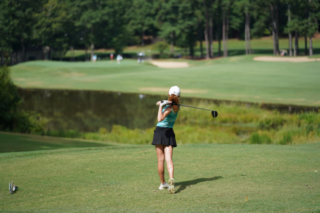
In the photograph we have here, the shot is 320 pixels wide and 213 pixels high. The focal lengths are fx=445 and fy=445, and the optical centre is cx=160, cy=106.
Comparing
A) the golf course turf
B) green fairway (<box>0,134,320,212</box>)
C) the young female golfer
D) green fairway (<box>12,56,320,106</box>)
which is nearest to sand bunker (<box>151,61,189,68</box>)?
green fairway (<box>12,56,320,106</box>)

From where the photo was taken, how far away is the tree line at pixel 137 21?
219 feet

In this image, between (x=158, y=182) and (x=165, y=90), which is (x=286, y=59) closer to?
(x=165, y=90)

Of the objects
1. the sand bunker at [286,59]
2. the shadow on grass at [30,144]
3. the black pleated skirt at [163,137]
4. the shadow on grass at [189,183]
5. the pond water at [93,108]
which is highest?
the black pleated skirt at [163,137]

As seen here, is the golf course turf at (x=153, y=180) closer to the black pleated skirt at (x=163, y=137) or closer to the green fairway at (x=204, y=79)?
the black pleated skirt at (x=163, y=137)

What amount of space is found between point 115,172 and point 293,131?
13330mm

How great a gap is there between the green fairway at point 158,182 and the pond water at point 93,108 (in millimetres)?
13586

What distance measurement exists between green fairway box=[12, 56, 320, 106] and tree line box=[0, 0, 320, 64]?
8.48m

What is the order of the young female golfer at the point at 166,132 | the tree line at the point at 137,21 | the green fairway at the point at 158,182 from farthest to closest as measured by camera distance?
the tree line at the point at 137,21
the young female golfer at the point at 166,132
the green fairway at the point at 158,182

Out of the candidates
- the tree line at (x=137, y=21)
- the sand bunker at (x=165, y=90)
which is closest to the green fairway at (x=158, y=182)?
the sand bunker at (x=165, y=90)

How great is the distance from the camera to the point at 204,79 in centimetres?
5066

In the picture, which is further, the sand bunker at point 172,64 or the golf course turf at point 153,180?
the sand bunker at point 172,64

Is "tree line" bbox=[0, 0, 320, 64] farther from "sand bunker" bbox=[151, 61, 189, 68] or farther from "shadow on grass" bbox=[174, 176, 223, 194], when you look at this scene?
"shadow on grass" bbox=[174, 176, 223, 194]

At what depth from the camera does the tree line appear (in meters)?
66.8

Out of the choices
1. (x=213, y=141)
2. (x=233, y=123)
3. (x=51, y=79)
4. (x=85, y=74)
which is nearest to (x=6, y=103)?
(x=213, y=141)
